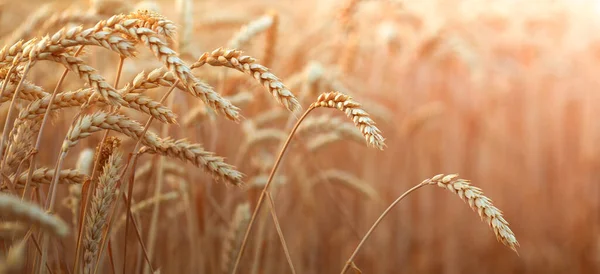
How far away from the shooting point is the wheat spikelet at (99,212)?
117 cm

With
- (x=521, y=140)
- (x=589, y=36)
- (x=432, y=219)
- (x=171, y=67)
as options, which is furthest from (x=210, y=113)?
(x=589, y=36)

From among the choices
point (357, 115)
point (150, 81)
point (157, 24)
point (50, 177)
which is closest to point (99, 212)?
point (50, 177)

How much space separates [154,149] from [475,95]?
3740 mm

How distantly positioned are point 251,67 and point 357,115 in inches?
8.4

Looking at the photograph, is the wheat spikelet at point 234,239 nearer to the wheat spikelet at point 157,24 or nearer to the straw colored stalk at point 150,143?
the straw colored stalk at point 150,143

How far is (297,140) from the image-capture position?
206 cm

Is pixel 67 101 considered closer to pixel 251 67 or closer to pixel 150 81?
pixel 150 81

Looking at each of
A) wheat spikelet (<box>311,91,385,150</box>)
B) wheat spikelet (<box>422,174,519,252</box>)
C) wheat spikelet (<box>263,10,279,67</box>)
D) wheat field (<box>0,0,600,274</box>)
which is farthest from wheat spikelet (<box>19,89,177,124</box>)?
wheat spikelet (<box>263,10,279,67</box>)

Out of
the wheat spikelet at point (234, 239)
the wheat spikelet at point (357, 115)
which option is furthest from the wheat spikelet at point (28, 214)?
the wheat spikelet at point (234, 239)

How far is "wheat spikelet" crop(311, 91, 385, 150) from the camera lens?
3.57 ft

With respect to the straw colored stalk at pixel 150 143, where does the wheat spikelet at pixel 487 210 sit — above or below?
below

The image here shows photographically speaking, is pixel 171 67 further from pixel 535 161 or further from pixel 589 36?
pixel 589 36

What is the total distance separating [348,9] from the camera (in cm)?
237

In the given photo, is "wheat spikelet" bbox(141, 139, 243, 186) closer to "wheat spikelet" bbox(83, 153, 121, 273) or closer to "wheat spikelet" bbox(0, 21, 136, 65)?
"wheat spikelet" bbox(83, 153, 121, 273)
